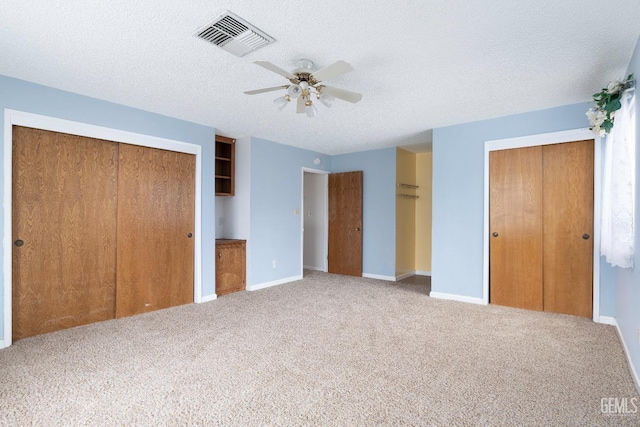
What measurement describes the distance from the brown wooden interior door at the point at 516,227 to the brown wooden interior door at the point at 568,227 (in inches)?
3.5

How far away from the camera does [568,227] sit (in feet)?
11.9

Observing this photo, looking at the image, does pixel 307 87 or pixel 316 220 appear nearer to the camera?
pixel 307 87

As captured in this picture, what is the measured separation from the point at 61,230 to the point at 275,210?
2.79 m

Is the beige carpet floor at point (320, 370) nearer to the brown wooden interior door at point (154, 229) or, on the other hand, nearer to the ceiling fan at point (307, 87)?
the brown wooden interior door at point (154, 229)

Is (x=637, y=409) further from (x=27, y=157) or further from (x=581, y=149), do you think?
(x=27, y=157)

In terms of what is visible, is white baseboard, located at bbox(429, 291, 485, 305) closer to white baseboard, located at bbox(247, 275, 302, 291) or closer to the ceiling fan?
white baseboard, located at bbox(247, 275, 302, 291)

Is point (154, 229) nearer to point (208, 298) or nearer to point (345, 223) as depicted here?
point (208, 298)

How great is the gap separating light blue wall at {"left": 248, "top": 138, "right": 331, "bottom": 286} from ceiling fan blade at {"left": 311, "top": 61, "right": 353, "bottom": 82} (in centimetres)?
275

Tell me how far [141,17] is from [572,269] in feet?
14.9

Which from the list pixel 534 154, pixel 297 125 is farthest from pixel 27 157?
pixel 534 154

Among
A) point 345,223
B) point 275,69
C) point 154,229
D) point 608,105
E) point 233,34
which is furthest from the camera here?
point 345,223

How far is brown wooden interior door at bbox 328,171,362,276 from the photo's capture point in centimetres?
603

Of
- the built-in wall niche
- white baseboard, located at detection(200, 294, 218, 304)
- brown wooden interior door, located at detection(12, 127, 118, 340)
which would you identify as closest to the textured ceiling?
brown wooden interior door, located at detection(12, 127, 118, 340)

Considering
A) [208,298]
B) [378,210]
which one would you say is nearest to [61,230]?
[208,298]
